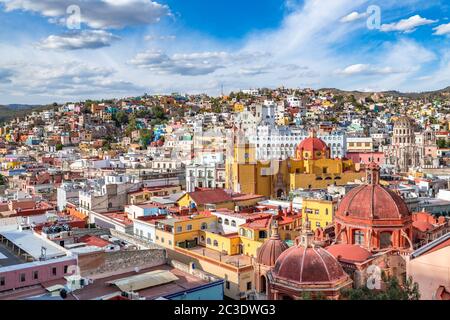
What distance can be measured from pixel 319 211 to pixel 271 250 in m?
7.48

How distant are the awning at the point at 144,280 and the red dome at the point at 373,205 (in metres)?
8.52

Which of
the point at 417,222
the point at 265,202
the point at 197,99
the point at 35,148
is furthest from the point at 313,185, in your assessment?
the point at 197,99

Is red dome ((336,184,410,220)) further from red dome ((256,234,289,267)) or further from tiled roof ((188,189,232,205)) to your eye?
tiled roof ((188,189,232,205))

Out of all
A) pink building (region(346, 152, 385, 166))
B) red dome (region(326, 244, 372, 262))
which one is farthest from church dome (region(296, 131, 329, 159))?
red dome (region(326, 244, 372, 262))

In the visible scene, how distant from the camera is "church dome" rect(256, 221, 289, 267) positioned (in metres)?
19.9

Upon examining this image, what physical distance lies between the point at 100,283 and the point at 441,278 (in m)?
12.2

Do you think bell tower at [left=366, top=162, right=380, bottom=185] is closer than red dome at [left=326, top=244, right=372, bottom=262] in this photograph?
No

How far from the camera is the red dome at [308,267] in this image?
51.7ft

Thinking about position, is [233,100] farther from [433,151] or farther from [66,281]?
[66,281]

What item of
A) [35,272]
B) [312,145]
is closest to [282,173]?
[312,145]

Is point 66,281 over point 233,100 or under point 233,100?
under

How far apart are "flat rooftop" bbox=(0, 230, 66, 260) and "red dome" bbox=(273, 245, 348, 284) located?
9.49 metres

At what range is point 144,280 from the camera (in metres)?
17.8

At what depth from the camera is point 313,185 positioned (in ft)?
134
